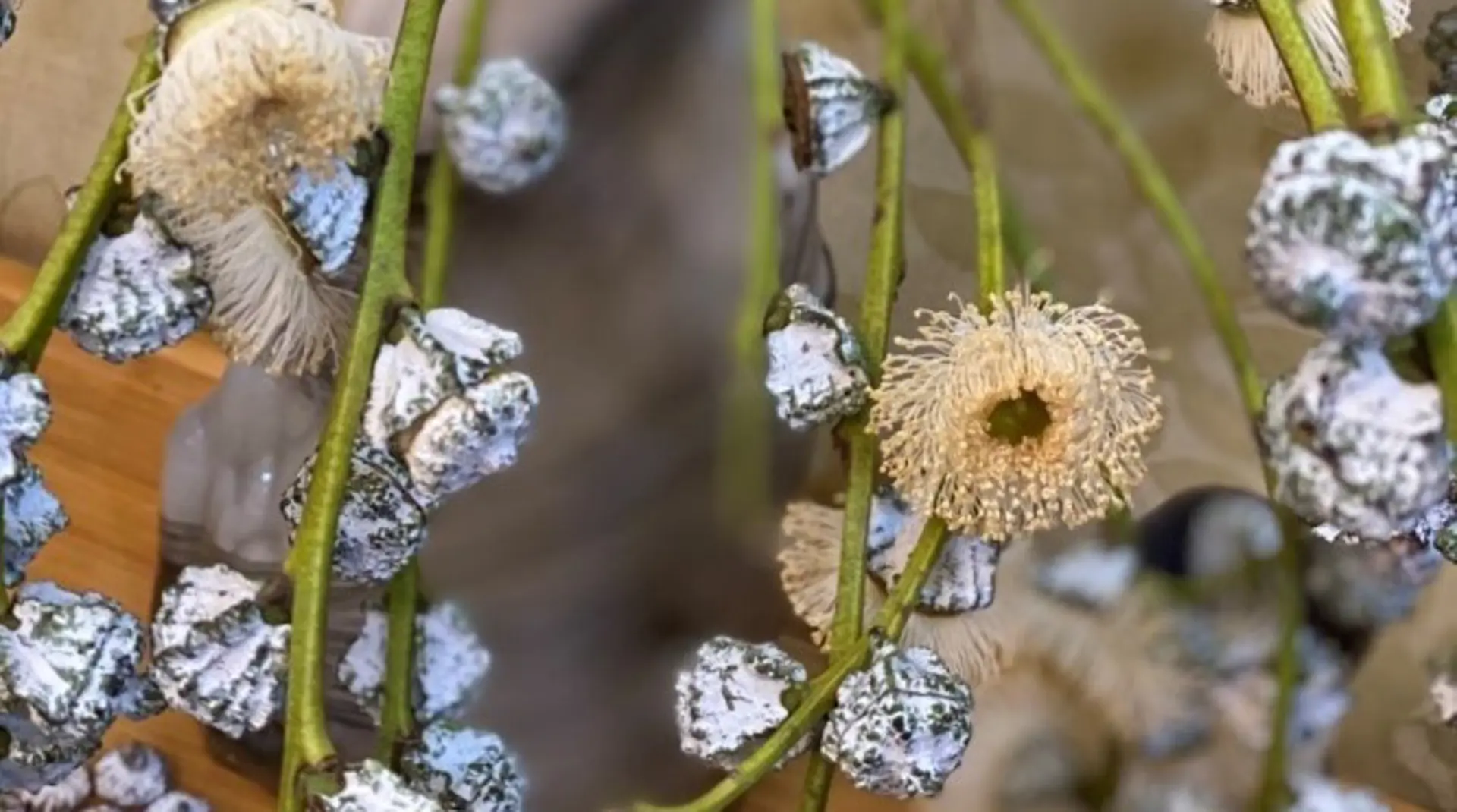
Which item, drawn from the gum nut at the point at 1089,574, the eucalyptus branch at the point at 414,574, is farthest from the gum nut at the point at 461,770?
the gum nut at the point at 1089,574

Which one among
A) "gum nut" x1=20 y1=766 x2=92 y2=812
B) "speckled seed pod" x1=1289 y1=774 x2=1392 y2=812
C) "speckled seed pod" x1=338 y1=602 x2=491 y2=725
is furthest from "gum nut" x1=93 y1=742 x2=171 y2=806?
"speckled seed pod" x1=1289 y1=774 x2=1392 y2=812

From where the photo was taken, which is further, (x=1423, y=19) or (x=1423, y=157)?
(x=1423, y=19)

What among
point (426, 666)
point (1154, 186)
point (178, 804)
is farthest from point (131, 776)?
point (1154, 186)

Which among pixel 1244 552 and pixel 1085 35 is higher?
pixel 1085 35

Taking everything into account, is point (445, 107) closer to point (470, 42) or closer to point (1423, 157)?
point (470, 42)

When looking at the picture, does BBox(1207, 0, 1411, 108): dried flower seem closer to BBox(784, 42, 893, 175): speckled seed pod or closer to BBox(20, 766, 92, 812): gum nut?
BBox(784, 42, 893, 175): speckled seed pod

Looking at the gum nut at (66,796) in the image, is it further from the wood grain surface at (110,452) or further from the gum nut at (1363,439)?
the gum nut at (1363,439)

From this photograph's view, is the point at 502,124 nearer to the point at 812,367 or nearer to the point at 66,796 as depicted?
the point at 812,367

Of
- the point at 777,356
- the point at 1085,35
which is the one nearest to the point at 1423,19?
the point at 1085,35
